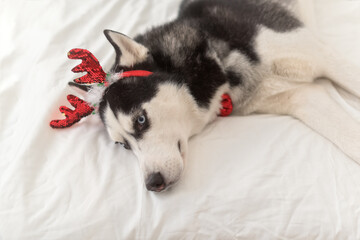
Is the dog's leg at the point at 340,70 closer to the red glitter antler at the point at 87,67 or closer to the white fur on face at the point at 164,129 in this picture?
the white fur on face at the point at 164,129

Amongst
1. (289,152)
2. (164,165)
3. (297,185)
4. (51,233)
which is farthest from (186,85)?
(51,233)

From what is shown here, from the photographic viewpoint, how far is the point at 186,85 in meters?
1.59

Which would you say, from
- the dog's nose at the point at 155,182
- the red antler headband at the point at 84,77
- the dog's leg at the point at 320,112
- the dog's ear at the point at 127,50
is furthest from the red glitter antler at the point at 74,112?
→ the dog's leg at the point at 320,112

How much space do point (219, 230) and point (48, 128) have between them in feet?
3.33

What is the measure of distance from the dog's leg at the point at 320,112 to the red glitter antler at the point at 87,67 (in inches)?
35.7

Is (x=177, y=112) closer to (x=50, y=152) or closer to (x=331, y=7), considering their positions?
(x=50, y=152)

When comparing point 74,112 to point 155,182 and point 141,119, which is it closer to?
point 141,119

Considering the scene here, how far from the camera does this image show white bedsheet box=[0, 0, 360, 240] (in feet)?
3.86

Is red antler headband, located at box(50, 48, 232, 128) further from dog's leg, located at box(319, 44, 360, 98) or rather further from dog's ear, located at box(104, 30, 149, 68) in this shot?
dog's leg, located at box(319, 44, 360, 98)

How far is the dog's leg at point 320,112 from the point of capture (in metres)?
1.42

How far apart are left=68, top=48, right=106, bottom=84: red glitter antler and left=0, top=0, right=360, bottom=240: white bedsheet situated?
9.9 inches

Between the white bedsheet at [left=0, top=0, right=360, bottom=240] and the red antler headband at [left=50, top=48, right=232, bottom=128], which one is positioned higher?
the red antler headband at [left=50, top=48, right=232, bottom=128]

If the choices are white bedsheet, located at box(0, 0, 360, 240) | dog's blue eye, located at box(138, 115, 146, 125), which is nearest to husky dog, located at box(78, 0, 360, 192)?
dog's blue eye, located at box(138, 115, 146, 125)

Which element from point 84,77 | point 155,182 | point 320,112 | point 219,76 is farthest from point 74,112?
point 320,112
